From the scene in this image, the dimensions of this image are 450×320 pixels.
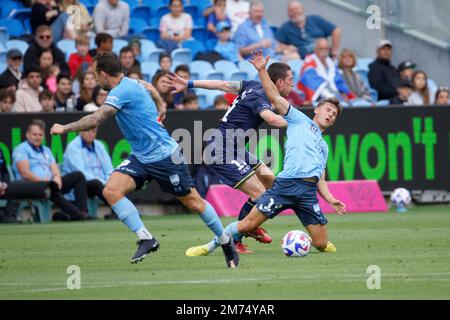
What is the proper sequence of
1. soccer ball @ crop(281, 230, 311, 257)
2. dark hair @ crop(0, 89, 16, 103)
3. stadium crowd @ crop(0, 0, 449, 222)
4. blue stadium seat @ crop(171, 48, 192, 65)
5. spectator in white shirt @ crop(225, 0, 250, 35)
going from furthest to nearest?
spectator in white shirt @ crop(225, 0, 250, 35), blue stadium seat @ crop(171, 48, 192, 65), dark hair @ crop(0, 89, 16, 103), stadium crowd @ crop(0, 0, 449, 222), soccer ball @ crop(281, 230, 311, 257)

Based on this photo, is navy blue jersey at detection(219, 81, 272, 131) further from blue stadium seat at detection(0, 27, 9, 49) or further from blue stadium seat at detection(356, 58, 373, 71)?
blue stadium seat at detection(356, 58, 373, 71)

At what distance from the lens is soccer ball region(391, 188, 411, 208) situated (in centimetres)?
2072

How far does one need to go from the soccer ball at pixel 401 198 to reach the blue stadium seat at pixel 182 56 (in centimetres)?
551

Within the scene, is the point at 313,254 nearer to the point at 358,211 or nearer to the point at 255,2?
the point at 358,211

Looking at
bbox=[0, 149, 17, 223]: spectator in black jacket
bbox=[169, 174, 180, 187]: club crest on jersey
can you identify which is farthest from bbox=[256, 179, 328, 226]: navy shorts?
bbox=[0, 149, 17, 223]: spectator in black jacket

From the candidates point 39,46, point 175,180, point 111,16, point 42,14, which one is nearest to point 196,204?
point 175,180

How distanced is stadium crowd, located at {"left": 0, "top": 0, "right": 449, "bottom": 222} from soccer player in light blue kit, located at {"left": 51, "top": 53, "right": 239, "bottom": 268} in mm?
7538

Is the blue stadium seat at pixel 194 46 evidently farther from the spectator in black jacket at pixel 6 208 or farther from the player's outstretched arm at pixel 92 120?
the player's outstretched arm at pixel 92 120

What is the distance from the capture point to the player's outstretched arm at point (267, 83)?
11.9 m

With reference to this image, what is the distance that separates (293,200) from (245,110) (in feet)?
5.95

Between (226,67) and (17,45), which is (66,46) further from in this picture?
(226,67)

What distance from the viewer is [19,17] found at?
23.9 meters

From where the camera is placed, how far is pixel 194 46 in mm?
24547

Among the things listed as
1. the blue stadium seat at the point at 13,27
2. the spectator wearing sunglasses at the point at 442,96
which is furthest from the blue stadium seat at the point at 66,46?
the spectator wearing sunglasses at the point at 442,96
